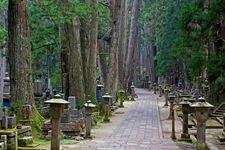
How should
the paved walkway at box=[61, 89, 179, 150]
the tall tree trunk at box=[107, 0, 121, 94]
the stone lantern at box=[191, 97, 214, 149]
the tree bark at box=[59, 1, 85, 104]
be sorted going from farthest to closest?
the tall tree trunk at box=[107, 0, 121, 94] → the tree bark at box=[59, 1, 85, 104] → the paved walkway at box=[61, 89, 179, 150] → the stone lantern at box=[191, 97, 214, 149]

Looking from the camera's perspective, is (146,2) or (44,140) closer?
(44,140)

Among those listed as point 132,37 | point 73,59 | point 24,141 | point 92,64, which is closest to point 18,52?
point 24,141

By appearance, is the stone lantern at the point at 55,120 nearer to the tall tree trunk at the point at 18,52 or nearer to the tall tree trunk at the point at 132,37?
the tall tree trunk at the point at 18,52

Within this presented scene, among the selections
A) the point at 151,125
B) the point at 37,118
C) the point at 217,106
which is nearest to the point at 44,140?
the point at 37,118

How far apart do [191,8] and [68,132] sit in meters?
9.12

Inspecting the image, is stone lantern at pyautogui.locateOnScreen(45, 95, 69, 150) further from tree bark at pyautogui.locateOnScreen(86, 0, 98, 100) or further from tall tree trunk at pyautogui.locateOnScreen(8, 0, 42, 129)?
tree bark at pyautogui.locateOnScreen(86, 0, 98, 100)

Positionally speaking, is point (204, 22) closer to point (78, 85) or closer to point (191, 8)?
point (191, 8)

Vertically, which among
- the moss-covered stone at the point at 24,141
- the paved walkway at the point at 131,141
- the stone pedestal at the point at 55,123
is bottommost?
the paved walkway at the point at 131,141

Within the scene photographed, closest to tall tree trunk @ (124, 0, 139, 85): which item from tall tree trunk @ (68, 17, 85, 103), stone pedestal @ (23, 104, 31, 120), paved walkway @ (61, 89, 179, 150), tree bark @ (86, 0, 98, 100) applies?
tree bark @ (86, 0, 98, 100)

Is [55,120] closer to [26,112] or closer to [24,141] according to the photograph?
[24,141]

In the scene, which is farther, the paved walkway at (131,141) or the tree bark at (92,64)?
the tree bark at (92,64)

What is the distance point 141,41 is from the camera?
7706 cm

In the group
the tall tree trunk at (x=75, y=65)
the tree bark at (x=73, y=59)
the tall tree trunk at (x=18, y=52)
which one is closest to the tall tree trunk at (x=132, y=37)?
the tree bark at (x=73, y=59)

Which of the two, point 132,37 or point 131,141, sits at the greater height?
point 132,37
